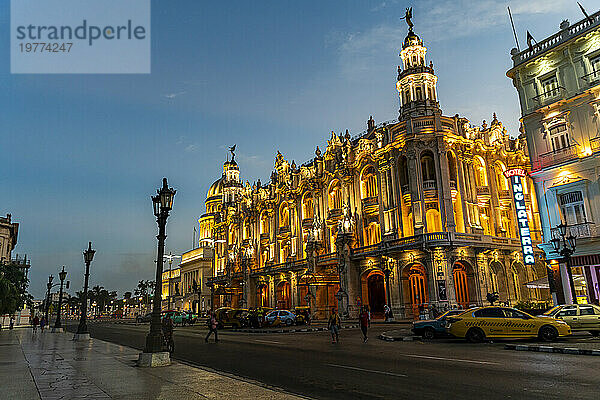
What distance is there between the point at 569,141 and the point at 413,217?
52.1ft

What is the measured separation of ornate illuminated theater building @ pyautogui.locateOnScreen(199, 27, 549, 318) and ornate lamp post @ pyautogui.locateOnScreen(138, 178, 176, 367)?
92.1ft

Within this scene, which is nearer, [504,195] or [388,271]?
[388,271]

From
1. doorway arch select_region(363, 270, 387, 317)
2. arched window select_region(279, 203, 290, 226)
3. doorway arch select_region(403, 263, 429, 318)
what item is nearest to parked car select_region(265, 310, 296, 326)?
doorway arch select_region(363, 270, 387, 317)

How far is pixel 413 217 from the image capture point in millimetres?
40906

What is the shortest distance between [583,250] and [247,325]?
86.4 ft

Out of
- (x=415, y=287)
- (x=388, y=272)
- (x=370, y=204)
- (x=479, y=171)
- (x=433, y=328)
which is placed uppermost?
(x=479, y=171)

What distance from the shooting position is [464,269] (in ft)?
135

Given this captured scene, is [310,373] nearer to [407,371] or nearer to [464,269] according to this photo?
[407,371]

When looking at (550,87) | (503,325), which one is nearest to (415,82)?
(550,87)

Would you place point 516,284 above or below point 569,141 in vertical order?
below

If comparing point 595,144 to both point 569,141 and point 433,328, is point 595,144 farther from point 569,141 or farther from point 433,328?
point 433,328

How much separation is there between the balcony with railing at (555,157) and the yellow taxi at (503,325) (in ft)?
43.3

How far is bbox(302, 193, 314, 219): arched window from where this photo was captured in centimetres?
5564

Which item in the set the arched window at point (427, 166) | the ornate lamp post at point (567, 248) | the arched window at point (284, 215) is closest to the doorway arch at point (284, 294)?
the arched window at point (284, 215)
